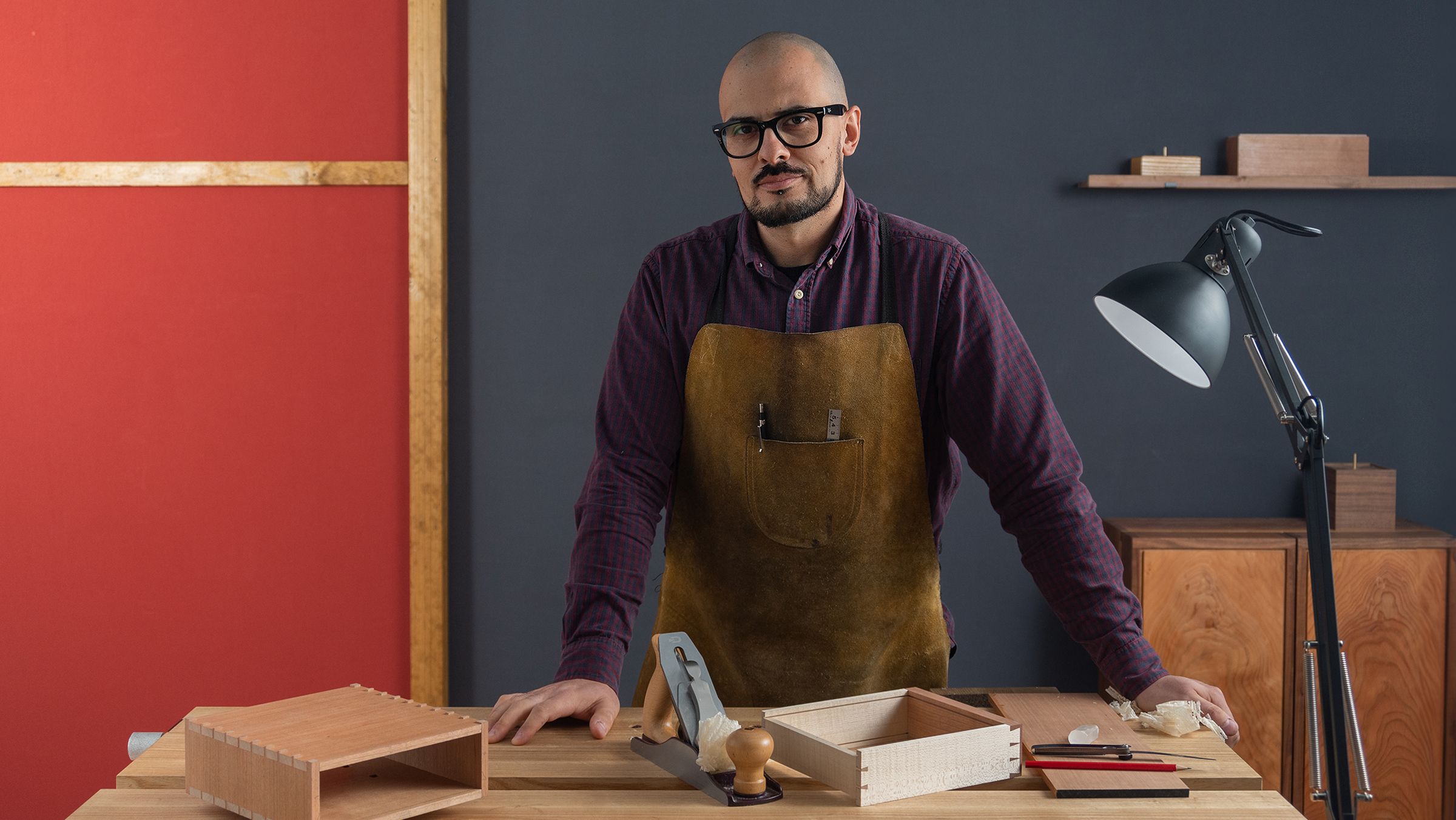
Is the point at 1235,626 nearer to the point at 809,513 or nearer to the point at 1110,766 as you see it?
the point at 809,513

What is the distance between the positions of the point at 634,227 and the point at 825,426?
4.69ft

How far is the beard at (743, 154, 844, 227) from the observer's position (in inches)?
73.0

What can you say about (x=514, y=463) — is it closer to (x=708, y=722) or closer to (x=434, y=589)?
(x=434, y=589)

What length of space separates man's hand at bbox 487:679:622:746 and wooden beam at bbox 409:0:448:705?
1741 millimetres

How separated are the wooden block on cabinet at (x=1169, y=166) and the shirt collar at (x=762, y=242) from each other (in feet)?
4.63

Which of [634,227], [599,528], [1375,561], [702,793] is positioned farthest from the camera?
[634,227]

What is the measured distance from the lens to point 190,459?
3266 millimetres

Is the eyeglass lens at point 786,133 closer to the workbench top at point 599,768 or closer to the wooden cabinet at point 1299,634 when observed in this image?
the workbench top at point 599,768


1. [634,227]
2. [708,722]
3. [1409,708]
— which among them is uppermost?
[634,227]

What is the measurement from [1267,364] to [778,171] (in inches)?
30.4

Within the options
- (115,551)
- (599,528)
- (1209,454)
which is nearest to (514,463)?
(115,551)

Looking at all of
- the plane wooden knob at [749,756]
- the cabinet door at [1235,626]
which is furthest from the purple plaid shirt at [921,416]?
the cabinet door at [1235,626]

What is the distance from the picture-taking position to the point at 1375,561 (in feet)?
9.58

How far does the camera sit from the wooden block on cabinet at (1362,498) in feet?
9.82
